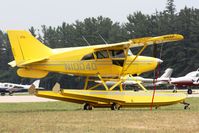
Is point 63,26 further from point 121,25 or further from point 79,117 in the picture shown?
point 79,117

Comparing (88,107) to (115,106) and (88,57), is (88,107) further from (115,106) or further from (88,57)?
(88,57)

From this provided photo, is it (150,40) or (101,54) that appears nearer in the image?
(150,40)

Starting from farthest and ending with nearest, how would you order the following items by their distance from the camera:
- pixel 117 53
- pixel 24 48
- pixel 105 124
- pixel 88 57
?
pixel 117 53 → pixel 88 57 → pixel 24 48 → pixel 105 124

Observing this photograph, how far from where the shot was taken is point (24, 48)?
81.6 ft

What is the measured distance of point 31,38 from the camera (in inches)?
992

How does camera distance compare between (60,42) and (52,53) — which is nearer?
(52,53)

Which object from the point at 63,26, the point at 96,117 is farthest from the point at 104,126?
the point at 63,26

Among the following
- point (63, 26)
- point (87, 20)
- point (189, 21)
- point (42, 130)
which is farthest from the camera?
point (63, 26)

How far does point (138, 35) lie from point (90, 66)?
7565 centimetres

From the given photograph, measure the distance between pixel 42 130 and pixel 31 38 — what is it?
36.1ft

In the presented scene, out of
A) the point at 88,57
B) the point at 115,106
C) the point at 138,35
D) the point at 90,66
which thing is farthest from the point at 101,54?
the point at 138,35

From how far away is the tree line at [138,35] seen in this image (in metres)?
88.0

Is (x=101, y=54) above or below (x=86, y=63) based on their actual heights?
above

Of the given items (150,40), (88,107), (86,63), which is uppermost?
(150,40)
